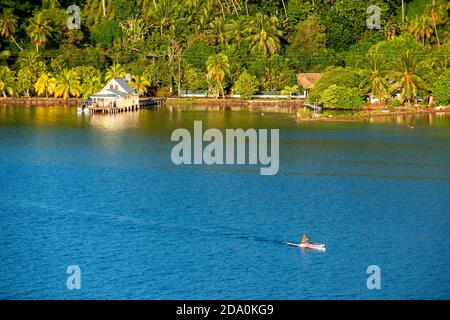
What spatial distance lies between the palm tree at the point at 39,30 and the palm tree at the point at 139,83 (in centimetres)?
1433

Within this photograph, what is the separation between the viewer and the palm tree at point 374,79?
105 metres

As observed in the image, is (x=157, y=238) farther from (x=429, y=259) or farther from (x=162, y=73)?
(x=162, y=73)

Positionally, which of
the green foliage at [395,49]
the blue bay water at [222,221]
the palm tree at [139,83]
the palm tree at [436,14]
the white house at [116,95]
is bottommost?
the blue bay water at [222,221]

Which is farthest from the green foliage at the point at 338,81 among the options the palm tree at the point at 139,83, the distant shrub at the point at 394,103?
the palm tree at the point at 139,83

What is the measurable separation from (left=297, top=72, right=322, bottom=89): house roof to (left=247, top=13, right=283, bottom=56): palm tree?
223 inches

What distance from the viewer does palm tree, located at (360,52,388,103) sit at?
344 feet

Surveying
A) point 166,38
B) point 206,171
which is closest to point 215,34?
point 166,38

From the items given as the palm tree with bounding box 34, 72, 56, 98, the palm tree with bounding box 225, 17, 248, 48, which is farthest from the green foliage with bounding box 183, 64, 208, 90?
the palm tree with bounding box 34, 72, 56, 98

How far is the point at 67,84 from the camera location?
400 feet

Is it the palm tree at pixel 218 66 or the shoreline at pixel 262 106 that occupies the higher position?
the palm tree at pixel 218 66

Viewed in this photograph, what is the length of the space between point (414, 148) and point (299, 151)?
29.8ft

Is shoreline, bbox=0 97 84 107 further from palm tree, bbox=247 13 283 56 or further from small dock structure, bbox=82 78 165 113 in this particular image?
palm tree, bbox=247 13 283 56

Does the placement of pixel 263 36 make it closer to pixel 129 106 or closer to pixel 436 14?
pixel 129 106

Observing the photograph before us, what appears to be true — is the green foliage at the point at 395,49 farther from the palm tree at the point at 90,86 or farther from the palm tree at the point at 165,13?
the palm tree at the point at 90,86
